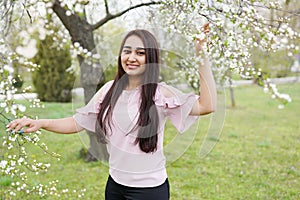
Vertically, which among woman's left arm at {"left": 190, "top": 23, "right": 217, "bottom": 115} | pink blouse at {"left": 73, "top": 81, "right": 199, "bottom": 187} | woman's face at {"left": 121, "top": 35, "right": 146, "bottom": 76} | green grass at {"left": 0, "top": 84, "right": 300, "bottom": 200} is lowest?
green grass at {"left": 0, "top": 84, "right": 300, "bottom": 200}

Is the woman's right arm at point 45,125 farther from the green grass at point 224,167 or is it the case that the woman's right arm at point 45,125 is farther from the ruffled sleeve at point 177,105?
the green grass at point 224,167

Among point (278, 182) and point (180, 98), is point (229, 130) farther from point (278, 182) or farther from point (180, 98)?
point (180, 98)

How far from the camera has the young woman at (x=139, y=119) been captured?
222 cm

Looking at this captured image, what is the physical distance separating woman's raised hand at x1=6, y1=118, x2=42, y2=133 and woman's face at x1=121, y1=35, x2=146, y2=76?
2.04 feet

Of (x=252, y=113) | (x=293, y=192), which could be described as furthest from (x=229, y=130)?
(x=293, y=192)

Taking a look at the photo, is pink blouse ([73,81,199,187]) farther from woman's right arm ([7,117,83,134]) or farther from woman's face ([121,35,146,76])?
woman's right arm ([7,117,83,134])

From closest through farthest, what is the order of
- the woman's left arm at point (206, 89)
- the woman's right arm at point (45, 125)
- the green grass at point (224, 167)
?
the woman's left arm at point (206, 89)
the woman's right arm at point (45, 125)
the green grass at point (224, 167)

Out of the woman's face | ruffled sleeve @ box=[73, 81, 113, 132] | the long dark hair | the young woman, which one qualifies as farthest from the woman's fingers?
the woman's face

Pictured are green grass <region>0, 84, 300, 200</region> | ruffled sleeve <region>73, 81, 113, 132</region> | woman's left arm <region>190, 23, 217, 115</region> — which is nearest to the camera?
woman's left arm <region>190, 23, 217, 115</region>

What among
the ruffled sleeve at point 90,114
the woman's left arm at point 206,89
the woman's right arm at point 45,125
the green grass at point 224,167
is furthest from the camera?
the green grass at point 224,167

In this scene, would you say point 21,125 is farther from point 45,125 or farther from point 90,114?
point 90,114

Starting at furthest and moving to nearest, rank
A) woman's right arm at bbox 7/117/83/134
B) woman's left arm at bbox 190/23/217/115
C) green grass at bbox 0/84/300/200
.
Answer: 1. green grass at bbox 0/84/300/200
2. woman's right arm at bbox 7/117/83/134
3. woman's left arm at bbox 190/23/217/115

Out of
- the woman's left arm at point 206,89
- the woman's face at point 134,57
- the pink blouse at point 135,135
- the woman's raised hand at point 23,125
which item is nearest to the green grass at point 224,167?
the pink blouse at point 135,135

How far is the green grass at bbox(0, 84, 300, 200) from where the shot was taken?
4613 mm
